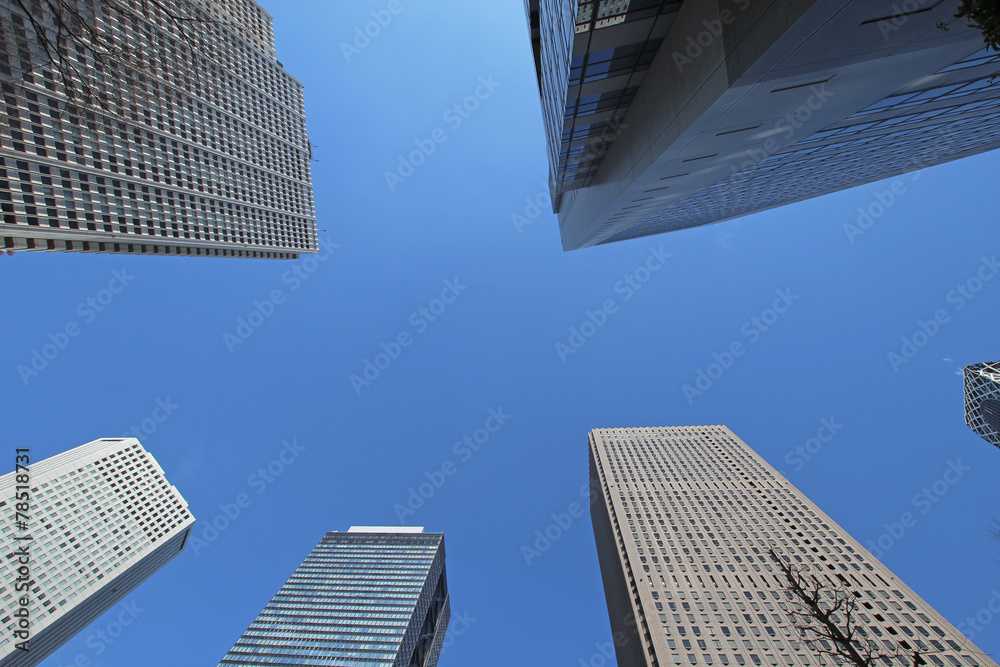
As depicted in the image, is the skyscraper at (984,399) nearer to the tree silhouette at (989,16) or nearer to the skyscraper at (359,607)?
the tree silhouette at (989,16)

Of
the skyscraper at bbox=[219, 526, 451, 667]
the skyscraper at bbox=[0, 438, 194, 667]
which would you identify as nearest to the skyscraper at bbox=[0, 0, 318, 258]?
the skyscraper at bbox=[0, 438, 194, 667]

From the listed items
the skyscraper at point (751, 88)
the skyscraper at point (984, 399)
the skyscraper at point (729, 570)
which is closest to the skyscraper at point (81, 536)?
the skyscraper at point (729, 570)

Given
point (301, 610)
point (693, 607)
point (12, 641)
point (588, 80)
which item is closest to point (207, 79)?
point (588, 80)

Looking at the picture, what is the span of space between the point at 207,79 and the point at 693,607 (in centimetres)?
9623

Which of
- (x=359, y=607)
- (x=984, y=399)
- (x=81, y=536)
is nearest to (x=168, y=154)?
(x=81, y=536)

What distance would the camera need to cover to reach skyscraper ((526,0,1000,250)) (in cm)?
934

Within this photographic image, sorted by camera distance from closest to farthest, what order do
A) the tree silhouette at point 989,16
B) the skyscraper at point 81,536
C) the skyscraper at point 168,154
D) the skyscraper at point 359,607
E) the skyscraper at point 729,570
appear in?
the tree silhouette at point 989,16 → the skyscraper at point 168,154 → the skyscraper at point 729,570 → the skyscraper at point 81,536 → the skyscraper at point 359,607

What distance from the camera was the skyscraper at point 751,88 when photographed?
30.7 feet

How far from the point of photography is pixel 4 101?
3731 cm

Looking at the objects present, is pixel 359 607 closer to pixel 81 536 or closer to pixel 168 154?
pixel 81 536

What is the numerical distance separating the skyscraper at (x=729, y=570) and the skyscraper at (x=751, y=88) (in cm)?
3416

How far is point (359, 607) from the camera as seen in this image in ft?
319

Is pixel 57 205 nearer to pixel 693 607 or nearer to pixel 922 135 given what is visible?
pixel 922 135

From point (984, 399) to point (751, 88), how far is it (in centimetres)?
12402
